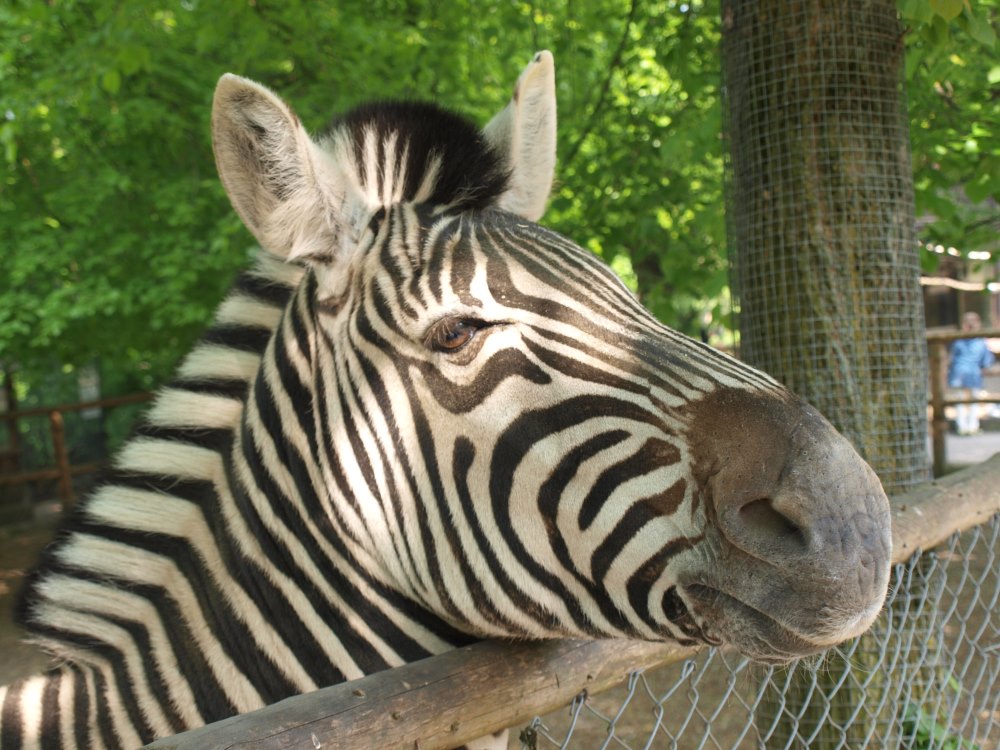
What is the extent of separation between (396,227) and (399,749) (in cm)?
102

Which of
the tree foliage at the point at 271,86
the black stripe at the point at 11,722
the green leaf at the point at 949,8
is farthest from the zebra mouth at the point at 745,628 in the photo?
the tree foliage at the point at 271,86

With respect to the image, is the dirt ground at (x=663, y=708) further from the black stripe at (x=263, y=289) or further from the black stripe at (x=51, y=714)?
the black stripe at (x=263, y=289)

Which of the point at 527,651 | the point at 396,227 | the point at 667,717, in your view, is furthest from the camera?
the point at 667,717

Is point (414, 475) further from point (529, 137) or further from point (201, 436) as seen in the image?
point (529, 137)

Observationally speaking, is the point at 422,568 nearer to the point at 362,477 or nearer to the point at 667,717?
the point at 362,477

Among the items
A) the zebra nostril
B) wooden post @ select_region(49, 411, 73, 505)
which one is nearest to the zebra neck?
the zebra nostril

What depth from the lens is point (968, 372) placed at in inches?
577

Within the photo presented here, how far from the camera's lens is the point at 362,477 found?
164cm

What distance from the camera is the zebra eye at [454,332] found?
1528 mm

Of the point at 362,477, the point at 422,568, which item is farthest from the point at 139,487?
the point at 422,568

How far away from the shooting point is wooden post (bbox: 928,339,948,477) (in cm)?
1071

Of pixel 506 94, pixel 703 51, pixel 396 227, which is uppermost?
pixel 506 94

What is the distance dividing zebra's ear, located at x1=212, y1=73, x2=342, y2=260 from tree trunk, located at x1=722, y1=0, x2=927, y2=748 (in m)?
2.27

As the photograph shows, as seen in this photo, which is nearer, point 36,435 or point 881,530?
point 881,530
